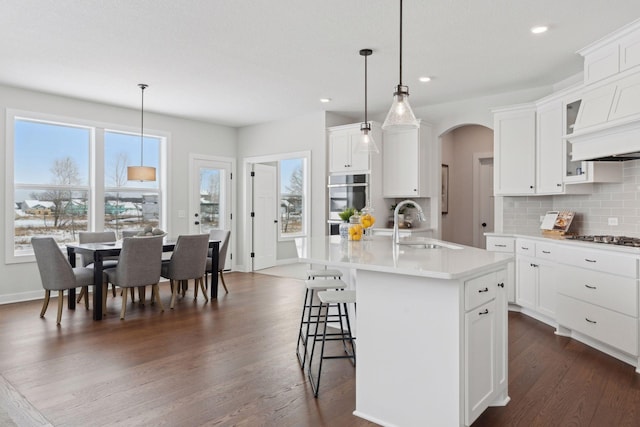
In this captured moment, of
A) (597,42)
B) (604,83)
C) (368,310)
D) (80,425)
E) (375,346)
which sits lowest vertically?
(80,425)

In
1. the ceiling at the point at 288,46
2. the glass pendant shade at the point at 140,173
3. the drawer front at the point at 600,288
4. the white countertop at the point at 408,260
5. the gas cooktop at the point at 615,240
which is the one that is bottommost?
the drawer front at the point at 600,288

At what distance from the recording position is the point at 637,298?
299 centimetres

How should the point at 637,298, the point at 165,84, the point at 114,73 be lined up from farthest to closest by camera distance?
the point at 165,84 → the point at 114,73 → the point at 637,298

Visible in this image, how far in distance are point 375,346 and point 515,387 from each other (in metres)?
1.15

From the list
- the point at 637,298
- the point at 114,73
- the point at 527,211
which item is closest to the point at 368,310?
the point at 637,298

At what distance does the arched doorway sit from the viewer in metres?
6.87

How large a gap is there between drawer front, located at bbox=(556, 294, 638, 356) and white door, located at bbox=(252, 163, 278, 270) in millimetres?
5166

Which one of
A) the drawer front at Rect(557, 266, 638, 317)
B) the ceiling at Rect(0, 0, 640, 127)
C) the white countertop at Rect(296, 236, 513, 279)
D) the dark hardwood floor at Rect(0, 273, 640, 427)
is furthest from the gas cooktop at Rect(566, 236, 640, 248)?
the ceiling at Rect(0, 0, 640, 127)

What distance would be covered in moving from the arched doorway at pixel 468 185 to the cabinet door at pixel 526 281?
2.41 metres

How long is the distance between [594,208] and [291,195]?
5666 millimetres

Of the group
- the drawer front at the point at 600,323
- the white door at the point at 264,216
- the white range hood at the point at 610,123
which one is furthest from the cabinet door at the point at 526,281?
the white door at the point at 264,216

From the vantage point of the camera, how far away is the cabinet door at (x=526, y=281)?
428 centimetres

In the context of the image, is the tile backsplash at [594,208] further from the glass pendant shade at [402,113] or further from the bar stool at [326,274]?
the bar stool at [326,274]

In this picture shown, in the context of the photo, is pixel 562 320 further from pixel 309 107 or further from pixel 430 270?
pixel 309 107
